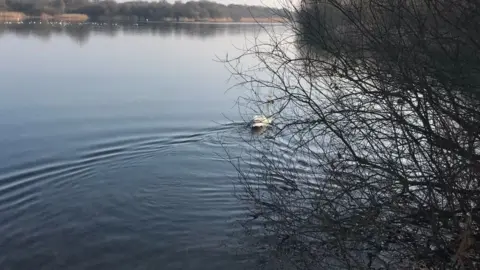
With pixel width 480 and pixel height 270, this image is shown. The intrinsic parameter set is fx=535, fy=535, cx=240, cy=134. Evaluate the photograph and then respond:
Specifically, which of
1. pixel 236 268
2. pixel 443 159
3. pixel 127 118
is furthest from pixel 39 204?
pixel 443 159

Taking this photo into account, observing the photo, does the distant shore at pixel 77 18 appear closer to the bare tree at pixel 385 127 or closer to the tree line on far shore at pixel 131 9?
the tree line on far shore at pixel 131 9

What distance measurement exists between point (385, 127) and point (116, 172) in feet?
22.3

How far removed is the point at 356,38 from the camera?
6180 millimetres

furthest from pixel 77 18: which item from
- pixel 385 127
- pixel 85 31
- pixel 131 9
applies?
pixel 385 127

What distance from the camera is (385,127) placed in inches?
234

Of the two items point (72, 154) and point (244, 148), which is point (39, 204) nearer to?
point (72, 154)

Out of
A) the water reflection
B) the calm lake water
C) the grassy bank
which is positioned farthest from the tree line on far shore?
the calm lake water

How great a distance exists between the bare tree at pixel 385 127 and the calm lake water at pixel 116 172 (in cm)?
210

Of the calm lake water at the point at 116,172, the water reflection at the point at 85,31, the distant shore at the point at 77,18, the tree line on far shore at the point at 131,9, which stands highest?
the tree line on far shore at the point at 131,9

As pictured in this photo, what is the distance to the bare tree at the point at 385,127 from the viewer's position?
5074 mm

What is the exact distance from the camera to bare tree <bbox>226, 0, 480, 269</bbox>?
5074 mm

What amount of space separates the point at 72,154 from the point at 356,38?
26.5ft

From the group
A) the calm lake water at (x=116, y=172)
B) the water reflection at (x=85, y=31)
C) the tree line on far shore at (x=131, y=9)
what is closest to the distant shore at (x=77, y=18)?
the tree line on far shore at (x=131, y=9)

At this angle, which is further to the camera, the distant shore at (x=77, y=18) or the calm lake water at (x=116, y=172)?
Answer: the distant shore at (x=77, y=18)
